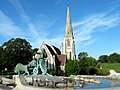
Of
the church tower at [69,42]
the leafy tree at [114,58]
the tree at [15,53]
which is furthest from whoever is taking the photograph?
the leafy tree at [114,58]

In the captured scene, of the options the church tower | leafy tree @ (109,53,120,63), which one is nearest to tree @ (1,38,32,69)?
the church tower

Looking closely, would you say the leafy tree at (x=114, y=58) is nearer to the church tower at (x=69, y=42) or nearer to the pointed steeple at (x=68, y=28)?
the church tower at (x=69, y=42)

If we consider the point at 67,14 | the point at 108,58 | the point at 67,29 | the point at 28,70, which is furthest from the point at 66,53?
the point at 108,58

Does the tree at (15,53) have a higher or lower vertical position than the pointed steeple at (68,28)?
lower

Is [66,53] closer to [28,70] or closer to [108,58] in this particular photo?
[28,70]

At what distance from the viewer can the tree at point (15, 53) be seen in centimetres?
7044

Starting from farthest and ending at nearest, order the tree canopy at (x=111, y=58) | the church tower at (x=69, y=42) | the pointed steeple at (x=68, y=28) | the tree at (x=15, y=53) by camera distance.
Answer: the tree canopy at (x=111, y=58), the pointed steeple at (x=68, y=28), the church tower at (x=69, y=42), the tree at (x=15, y=53)

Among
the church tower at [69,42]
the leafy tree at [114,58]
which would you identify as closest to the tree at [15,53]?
the church tower at [69,42]

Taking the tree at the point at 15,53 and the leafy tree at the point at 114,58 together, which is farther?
the leafy tree at the point at 114,58

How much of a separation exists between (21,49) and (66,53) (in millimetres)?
30235

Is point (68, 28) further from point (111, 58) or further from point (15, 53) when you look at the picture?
point (111, 58)

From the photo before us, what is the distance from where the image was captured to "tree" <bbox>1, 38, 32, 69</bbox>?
231ft

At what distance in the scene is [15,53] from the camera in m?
71.1

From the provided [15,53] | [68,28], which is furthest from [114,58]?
[15,53]
